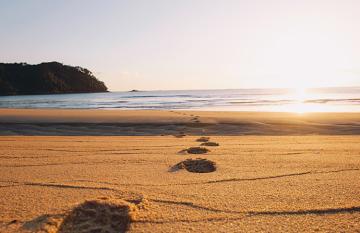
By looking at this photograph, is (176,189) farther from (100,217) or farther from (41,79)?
(41,79)

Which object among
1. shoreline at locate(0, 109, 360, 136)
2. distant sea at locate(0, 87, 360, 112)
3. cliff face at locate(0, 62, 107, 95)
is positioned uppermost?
cliff face at locate(0, 62, 107, 95)

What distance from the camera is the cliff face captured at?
89.5 metres

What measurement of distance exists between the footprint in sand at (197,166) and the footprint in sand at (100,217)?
107cm

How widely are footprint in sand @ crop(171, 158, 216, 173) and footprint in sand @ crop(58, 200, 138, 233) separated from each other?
1067mm

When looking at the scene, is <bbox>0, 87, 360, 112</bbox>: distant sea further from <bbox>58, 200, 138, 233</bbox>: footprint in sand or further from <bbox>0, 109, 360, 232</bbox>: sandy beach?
<bbox>58, 200, 138, 233</bbox>: footprint in sand

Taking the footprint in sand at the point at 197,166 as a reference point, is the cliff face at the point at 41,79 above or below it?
above

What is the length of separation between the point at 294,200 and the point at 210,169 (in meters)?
0.97

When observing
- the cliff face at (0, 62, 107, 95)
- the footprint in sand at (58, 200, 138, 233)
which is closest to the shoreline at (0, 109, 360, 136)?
the footprint in sand at (58, 200, 138, 233)

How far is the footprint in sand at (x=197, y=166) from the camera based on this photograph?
9.46 ft

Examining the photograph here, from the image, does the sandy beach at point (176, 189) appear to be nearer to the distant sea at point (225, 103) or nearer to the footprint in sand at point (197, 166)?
the footprint in sand at point (197, 166)

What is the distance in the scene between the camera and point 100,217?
1.67 metres

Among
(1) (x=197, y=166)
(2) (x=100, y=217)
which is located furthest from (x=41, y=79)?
(2) (x=100, y=217)

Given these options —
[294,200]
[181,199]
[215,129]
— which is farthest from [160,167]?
[215,129]

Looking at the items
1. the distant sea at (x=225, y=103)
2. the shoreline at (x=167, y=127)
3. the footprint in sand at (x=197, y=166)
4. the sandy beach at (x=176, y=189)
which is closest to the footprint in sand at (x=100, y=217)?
the sandy beach at (x=176, y=189)
